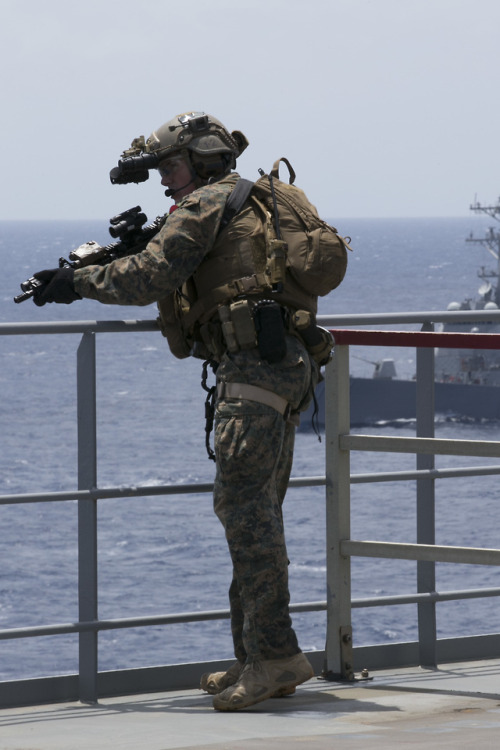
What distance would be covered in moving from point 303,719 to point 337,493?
0.83m

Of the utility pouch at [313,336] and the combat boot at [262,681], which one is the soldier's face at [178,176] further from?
the combat boot at [262,681]

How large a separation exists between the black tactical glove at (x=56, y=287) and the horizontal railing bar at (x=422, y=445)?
97 cm

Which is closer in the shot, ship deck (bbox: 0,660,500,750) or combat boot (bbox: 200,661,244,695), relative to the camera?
ship deck (bbox: 0,660,500,750)

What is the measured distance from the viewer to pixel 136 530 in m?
58.3

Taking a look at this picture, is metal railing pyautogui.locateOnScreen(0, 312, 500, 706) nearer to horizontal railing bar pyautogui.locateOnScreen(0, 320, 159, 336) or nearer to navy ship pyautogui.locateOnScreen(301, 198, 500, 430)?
horizontal railing bar pyautogui.locateOnScreen(0, 320, 159, 336)

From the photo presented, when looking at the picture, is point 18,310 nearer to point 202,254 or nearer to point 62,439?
point 62,439

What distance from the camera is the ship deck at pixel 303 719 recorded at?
325cm

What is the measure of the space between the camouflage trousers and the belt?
1cm

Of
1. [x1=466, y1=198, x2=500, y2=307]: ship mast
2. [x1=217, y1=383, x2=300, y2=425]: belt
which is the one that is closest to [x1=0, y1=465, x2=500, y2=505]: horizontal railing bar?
[x1=217, y1=383, x2=300, y2=425]: belt

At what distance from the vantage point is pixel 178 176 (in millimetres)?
3959

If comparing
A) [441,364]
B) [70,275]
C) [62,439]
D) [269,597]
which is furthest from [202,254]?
[441,364]

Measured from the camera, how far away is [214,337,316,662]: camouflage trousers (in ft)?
12.4

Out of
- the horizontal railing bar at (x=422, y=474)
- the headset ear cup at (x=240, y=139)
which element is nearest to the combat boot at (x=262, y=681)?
the horizontal railing bar at (x=422, y=474)

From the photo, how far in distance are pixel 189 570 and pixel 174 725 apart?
47617 millimetres
